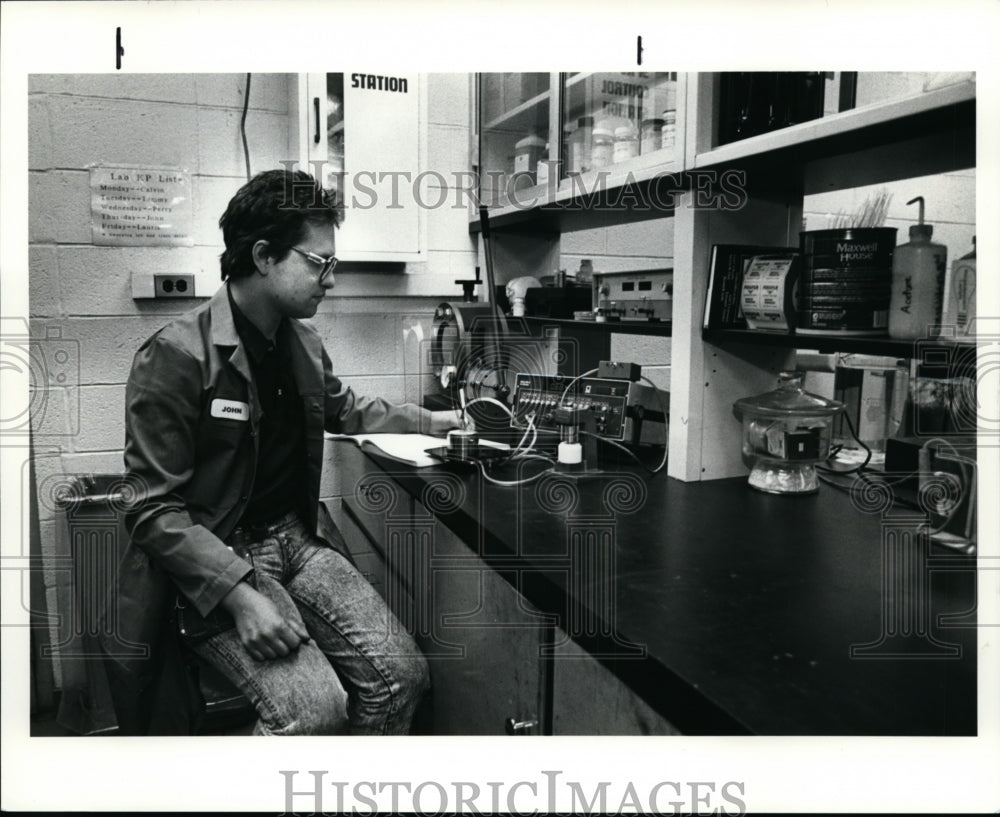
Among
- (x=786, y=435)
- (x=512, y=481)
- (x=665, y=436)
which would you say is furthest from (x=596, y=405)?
(x=786, y=435)

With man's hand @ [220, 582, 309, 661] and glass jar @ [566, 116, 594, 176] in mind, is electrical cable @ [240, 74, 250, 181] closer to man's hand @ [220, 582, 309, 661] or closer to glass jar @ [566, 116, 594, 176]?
glass jar @ [566, 116, 594, 176]

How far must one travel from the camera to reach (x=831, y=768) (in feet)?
2.74

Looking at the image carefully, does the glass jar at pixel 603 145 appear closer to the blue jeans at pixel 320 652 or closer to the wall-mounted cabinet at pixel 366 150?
the wall-mounted cabinet at pixel 366 150

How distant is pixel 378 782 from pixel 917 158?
125 centimetres

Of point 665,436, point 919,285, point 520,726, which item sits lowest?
point 520,726

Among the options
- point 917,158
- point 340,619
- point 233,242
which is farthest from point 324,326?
point 917,158

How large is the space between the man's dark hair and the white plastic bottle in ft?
3.49

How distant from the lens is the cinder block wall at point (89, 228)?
200 centimetres

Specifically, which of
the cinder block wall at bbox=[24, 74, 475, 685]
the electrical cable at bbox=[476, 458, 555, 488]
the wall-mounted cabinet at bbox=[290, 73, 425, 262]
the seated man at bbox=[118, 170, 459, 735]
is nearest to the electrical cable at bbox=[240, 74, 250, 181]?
the cinder block wall at bbox=[24, 74, 475, 685]

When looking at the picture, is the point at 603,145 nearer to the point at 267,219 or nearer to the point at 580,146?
the point at 580,146

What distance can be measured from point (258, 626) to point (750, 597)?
83 centimetres

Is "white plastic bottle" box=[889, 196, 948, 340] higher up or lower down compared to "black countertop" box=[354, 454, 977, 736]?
higher up

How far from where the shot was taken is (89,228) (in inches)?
79.3

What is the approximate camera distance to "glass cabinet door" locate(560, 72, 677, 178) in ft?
5.31
